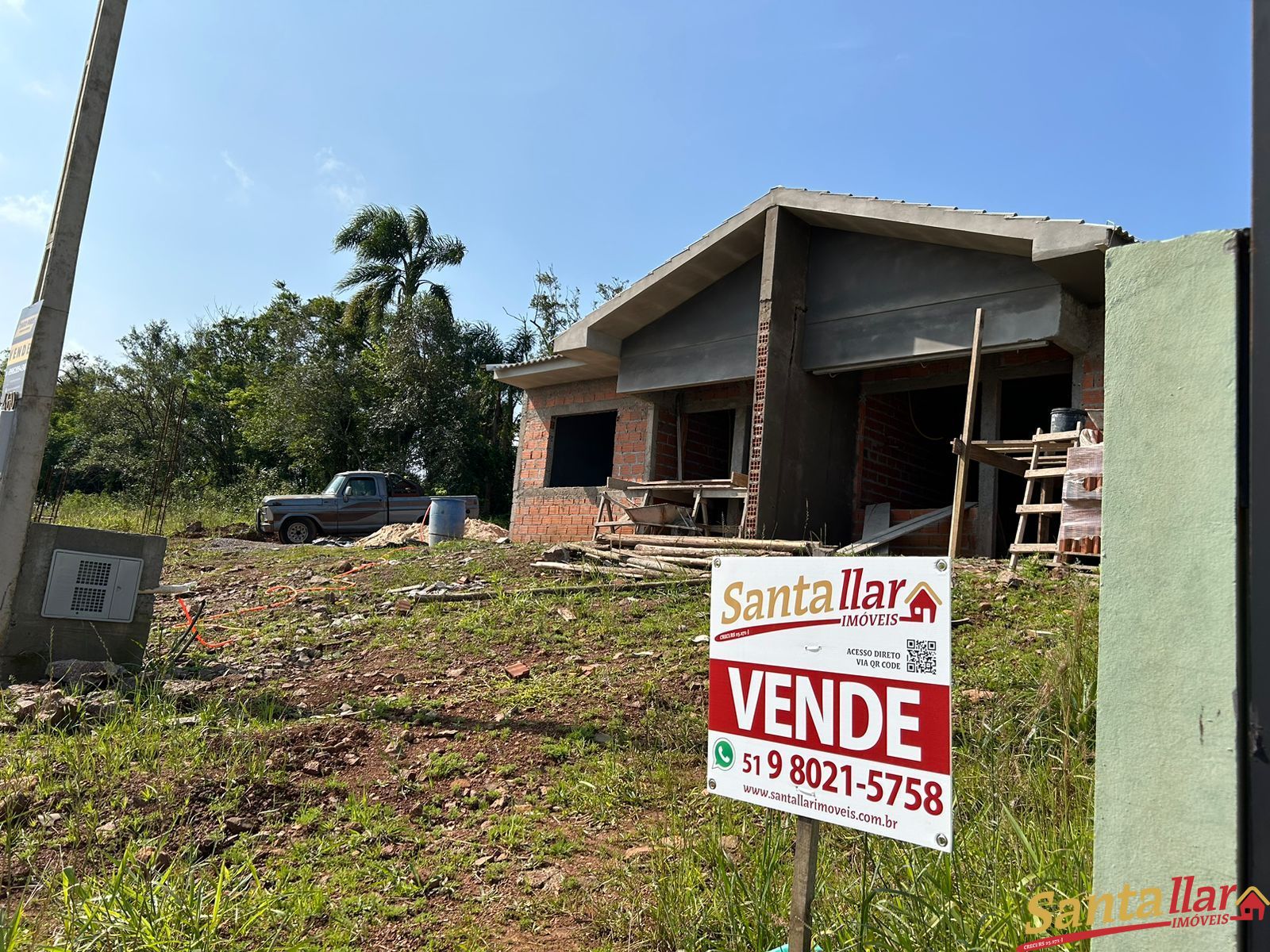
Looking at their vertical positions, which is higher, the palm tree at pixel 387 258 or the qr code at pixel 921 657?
the palm tree at pixel 387 258

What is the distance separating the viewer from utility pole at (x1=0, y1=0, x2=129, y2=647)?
6.70m

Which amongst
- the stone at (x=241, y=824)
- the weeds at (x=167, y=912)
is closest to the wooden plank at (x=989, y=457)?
the stone at (x=241, y=824)

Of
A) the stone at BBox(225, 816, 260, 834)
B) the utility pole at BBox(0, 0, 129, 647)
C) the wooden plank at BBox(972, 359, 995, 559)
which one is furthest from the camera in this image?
the wooden plank at BBox(972, 359, 995, 559)

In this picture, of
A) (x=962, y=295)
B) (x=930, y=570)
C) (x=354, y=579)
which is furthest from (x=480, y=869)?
(x=962, y=295)

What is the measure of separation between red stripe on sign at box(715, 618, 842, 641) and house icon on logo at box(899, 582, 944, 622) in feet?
0.74

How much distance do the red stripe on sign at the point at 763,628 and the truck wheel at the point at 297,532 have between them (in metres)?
19.4

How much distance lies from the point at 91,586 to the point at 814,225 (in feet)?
32.0

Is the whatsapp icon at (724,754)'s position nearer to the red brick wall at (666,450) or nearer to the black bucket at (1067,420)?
the black bucket at (1067,420)

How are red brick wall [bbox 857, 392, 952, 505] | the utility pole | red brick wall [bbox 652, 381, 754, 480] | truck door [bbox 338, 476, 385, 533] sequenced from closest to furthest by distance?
the utility pole
red brick wall [bbox 857, 392, 952, 505]
red brick wall [bbox 652, 381, 754, 480]
truck door [bbox 338, 476, 385, 533]

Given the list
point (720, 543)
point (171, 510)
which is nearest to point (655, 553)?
point (720, 543)

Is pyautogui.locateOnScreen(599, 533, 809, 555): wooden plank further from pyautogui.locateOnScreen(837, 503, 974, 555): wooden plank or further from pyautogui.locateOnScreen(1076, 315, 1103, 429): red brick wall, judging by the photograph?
pyautogui.locateOnScreen(1076, 315, 1103, 429): red brick wall

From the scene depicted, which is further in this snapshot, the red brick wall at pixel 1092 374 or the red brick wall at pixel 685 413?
the red brick wall at pixel 685 413

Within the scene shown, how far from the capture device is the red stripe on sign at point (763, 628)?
2.68 m

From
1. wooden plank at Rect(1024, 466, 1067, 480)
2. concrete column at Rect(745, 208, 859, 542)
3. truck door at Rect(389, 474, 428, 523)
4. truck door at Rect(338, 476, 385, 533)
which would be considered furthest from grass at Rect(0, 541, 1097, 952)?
truck door at Rect(389, 474, 428, 523)
